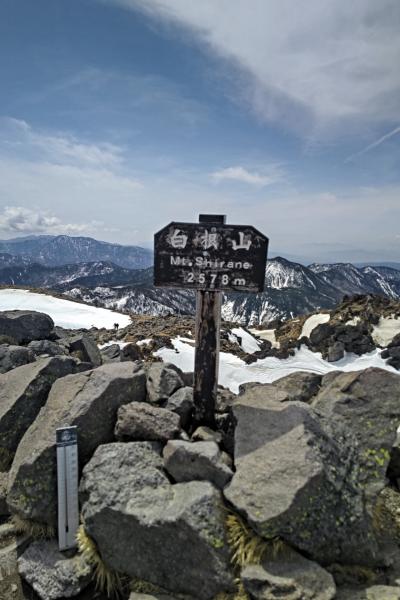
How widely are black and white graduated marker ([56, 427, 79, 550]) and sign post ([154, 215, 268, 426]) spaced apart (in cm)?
287

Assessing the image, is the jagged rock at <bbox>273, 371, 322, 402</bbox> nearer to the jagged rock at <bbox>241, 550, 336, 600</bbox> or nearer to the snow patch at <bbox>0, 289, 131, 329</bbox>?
the jagged rock at <bbox>241, 550, 336, 600</bbox>

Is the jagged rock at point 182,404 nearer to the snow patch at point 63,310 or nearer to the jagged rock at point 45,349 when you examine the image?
the jagged rock at point 45,349

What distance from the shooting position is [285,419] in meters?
6.47

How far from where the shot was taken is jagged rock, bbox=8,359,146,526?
6.34m

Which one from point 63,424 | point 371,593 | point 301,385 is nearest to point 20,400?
point 63,424

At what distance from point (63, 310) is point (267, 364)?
99.8 ft

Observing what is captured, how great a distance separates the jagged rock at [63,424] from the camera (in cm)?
634

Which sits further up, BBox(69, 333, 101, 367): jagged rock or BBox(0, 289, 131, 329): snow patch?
BBox(69, 333, 101, 367): jagged rock

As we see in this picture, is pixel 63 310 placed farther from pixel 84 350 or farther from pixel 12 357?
pixel 12 357

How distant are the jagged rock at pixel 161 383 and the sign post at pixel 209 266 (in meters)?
0.73

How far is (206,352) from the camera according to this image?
313 inches

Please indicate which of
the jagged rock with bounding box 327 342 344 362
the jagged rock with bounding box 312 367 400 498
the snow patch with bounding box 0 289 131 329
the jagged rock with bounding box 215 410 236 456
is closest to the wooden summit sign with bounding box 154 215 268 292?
the jagged rock with bounding box 215 410 236 456

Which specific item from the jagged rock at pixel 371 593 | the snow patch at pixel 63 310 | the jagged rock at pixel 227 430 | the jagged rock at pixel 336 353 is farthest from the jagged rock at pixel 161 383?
the snow patch at pixel 63 310

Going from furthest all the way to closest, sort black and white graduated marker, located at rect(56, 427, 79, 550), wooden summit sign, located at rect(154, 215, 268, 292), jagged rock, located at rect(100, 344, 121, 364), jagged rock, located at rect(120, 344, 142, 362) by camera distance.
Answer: jagged rock, located at rect(120, 344, 142, 362) → jagged rock, located at rect(100, 344, 121, 364) → wooden summit sign, located at rect(154, 215, 268, 292) → black and white graduated marker, located at rect(56, 427, 79, 550)
